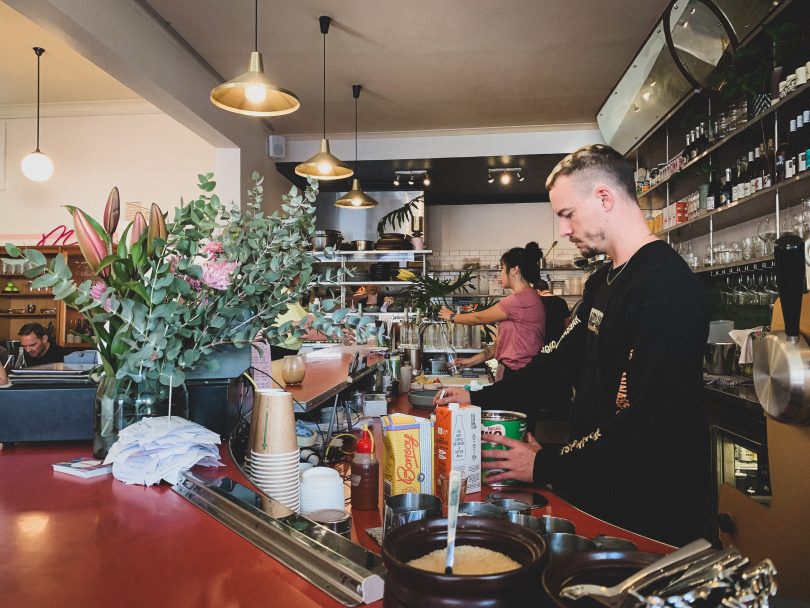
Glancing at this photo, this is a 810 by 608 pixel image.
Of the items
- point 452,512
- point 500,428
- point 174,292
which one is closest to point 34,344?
point 174,292

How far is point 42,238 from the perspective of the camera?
22.8 ft

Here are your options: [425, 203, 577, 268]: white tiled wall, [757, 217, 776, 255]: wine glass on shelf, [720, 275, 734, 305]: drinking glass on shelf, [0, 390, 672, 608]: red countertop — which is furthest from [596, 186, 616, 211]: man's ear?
[425, 203, 577, 268]: white tiled wall

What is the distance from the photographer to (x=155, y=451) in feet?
4.22

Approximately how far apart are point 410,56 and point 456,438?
460 cm

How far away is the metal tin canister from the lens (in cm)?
141

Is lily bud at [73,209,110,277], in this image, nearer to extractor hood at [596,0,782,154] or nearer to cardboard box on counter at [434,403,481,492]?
cardboard box on counter at [434,403,481,492]

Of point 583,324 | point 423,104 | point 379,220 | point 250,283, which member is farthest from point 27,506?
point 379,220

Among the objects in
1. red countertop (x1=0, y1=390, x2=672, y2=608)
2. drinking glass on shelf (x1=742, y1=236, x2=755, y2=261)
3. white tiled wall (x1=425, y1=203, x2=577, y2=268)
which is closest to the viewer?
red countertop (x1=0, y1=390, x2=672, y2=608)

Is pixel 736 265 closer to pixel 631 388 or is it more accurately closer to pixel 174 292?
pixel 631 388

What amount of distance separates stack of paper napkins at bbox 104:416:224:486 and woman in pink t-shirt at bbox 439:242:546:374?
3.25 meters

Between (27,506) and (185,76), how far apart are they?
464cm

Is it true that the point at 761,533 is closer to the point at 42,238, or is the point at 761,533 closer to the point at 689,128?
the point at 689,128

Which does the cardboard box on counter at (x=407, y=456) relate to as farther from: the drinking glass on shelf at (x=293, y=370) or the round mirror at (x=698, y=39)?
the round mirror at (x=698, y=39)

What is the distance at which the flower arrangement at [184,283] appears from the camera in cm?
132
